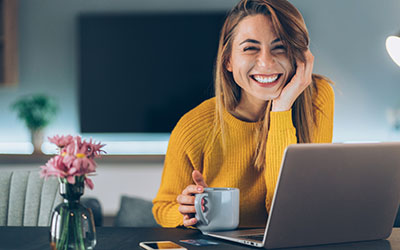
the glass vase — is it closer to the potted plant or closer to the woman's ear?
the woman's ear

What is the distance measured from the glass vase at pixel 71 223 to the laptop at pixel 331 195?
0.29 m

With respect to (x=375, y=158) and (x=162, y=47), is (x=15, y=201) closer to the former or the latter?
(x=375, y=158)

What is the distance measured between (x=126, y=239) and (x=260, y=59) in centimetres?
66

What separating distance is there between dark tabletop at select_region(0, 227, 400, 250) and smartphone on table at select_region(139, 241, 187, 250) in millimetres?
19

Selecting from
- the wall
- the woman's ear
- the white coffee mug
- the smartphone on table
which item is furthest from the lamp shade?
the wall

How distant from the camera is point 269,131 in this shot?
1.38 m

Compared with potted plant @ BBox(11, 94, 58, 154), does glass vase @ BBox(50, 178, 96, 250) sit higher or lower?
higher

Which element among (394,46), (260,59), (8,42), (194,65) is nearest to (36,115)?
(8,42)

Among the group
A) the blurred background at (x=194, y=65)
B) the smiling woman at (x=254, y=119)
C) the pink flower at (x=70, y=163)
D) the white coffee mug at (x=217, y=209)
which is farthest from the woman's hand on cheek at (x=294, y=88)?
the blurred background at (x=194, y=65)

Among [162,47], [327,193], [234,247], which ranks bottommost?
[234,247]

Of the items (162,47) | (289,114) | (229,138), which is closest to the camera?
(289,114)

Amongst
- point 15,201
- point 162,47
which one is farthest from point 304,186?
point 162,47

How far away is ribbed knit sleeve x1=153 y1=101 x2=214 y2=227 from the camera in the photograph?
4.58 ft

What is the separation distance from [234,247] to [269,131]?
1.55ft
